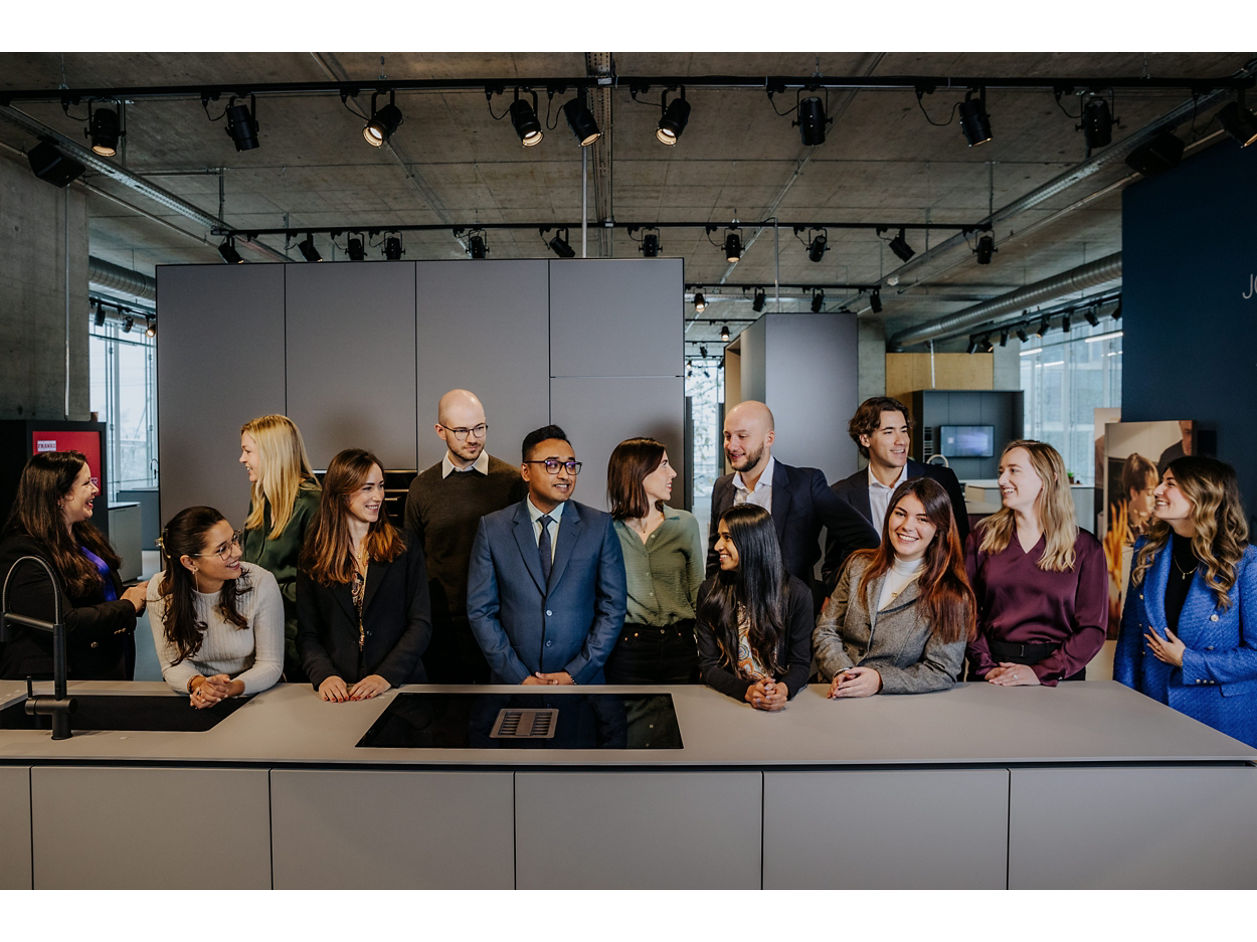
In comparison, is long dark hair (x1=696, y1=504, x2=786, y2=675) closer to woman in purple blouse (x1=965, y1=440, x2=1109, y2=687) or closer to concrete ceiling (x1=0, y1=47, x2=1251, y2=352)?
woman in purple blouse (x1=965, y1=440, x2=1109, y2=687)

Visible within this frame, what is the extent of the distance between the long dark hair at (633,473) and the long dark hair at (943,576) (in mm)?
900

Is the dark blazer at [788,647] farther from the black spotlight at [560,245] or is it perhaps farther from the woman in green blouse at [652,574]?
the black spotlight at [560,245]

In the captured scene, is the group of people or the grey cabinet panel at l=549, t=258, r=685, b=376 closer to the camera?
the group of people

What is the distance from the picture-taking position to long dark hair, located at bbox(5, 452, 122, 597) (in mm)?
2793

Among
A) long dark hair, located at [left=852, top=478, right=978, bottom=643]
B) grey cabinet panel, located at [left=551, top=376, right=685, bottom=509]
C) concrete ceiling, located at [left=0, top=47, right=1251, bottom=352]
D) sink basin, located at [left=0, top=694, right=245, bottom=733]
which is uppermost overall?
concrete ceiling, located at [left=0, top=47, right=1251, bottom=352]

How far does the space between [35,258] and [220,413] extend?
2663 mm

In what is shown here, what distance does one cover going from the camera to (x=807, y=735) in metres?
2.04

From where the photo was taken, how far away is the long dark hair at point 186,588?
2.36 metres

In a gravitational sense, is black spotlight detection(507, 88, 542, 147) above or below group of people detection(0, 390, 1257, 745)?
above

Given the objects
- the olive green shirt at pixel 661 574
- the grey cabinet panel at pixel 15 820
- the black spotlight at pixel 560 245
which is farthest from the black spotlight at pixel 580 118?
the grey cabinet panel at pixel 15 820

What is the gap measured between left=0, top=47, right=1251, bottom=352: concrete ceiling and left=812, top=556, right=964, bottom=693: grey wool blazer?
314 centimetres

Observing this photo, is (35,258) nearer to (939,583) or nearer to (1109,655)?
(939,583)

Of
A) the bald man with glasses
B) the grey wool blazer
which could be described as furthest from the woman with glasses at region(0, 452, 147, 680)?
the grey wool blazer

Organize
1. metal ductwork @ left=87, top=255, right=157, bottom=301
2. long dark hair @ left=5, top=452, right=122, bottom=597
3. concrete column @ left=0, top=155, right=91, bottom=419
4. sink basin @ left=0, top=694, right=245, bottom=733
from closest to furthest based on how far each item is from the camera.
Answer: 1. sink basin @ left=0, top=694, right=245, bottom=733
2. long dark hair @ left=5, top=452, right=122, bottom=597
3. concrete column @ left=0, top=155, right=91, bottom=419
4. metal ductwork @ left=87, top=255, right=157, bottom=301
